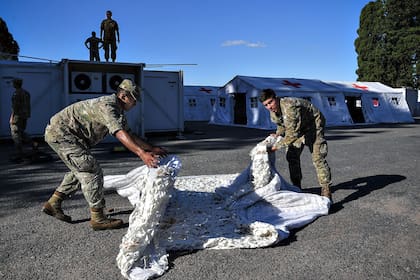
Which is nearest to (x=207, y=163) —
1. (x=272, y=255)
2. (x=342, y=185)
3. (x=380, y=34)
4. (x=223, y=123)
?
(x=342, y=185)

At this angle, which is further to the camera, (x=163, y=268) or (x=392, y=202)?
(x=392, y=202)

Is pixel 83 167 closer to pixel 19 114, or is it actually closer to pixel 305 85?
pixel 19 114

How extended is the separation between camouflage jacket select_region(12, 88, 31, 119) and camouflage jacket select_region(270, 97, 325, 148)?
221 inches

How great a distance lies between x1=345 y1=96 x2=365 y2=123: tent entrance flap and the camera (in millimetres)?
21595

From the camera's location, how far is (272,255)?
3131 millimetres

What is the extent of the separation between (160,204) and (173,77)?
36.3 ft

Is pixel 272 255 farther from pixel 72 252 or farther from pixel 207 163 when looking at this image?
pixel 207 163

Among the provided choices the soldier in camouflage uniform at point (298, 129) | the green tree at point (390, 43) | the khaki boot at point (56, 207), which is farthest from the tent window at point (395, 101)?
the khaki boot at point (56, 207)

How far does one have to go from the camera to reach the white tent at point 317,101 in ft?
60.2

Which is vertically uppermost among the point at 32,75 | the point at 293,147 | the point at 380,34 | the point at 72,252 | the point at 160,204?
the point at 380,34

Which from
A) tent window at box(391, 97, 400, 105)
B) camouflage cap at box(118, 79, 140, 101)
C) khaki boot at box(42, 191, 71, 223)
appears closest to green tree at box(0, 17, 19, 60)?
tent window at box(391, 97, 400, 105)

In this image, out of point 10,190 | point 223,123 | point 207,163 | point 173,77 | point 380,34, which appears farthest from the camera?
point 380,34

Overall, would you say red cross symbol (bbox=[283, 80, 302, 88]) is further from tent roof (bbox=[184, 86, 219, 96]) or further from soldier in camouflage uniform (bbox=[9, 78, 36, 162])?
soldier in camouflage uniform (bbox=[9, 78, 36, 162])

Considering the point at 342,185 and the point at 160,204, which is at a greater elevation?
the point at 160,204
